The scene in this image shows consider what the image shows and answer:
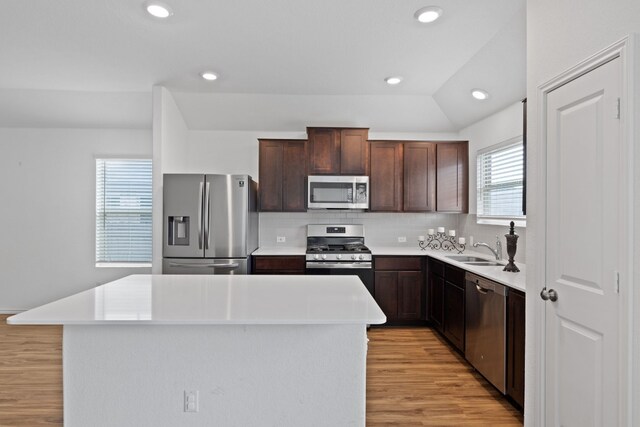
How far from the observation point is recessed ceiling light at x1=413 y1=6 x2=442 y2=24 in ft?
7.99

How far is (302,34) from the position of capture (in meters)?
2.83

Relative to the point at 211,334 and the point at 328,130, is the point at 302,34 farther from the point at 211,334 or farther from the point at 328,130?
the point at 211,334

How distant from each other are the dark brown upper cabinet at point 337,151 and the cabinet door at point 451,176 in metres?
1.00

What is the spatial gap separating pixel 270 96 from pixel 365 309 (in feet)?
10.4

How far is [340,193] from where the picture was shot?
4457 millimetres

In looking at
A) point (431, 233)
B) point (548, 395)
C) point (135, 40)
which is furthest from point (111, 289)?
point (431, 233)

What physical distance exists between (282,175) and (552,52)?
3160 millimetres

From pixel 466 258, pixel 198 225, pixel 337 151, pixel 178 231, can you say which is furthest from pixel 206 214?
pixel 466 258

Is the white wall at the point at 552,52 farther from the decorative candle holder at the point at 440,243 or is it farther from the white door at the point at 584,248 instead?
the decorative candle holder at the point at 440,243

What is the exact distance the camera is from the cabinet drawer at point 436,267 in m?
3.86

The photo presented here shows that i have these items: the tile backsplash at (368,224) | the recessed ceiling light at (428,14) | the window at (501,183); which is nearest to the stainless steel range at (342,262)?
the tile backsplash at (368,224)

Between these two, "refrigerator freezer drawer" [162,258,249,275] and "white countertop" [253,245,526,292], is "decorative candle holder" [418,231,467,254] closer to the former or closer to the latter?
"white countertop" [253,245,526,292]

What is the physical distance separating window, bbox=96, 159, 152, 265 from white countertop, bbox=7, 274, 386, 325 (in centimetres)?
279

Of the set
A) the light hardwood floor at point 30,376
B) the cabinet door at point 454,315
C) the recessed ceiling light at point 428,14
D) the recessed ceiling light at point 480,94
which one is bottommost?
the light hardwood floor at point 30,376
